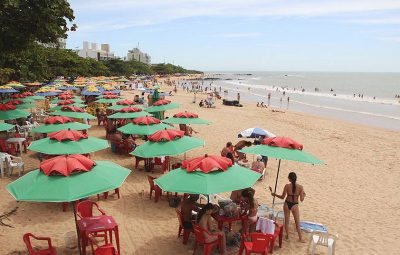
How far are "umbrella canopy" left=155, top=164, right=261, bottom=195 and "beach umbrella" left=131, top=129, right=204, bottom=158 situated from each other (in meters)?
2.23

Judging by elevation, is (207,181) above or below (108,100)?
below

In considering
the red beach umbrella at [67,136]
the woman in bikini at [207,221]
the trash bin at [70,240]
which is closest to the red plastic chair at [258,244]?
the woman in bikini at [207,221]

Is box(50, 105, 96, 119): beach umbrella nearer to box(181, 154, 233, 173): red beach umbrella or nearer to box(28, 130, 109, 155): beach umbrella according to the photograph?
box(28, 130, 109, 155): beach umbrella

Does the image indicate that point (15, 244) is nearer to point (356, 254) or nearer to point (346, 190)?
point (356, 254)

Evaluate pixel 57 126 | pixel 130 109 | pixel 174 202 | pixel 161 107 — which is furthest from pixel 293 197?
pixel 161 107

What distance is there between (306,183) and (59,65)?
38.4m

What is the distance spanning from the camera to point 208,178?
539 cm

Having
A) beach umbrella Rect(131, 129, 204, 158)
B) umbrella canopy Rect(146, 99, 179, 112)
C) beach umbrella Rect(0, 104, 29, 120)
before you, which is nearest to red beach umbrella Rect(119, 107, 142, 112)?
umbrella canopy Rect(146, 99, 179, 112)

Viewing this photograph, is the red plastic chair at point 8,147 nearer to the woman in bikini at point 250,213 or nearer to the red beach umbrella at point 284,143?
the woman in bikini at point 250,213

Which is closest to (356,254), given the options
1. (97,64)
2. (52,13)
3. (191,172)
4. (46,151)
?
(191,172)

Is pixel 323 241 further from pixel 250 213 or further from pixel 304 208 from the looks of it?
pixel 304 208

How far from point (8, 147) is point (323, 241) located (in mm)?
10734

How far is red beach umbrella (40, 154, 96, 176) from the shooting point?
466 cm

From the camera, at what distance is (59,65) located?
41281mm
